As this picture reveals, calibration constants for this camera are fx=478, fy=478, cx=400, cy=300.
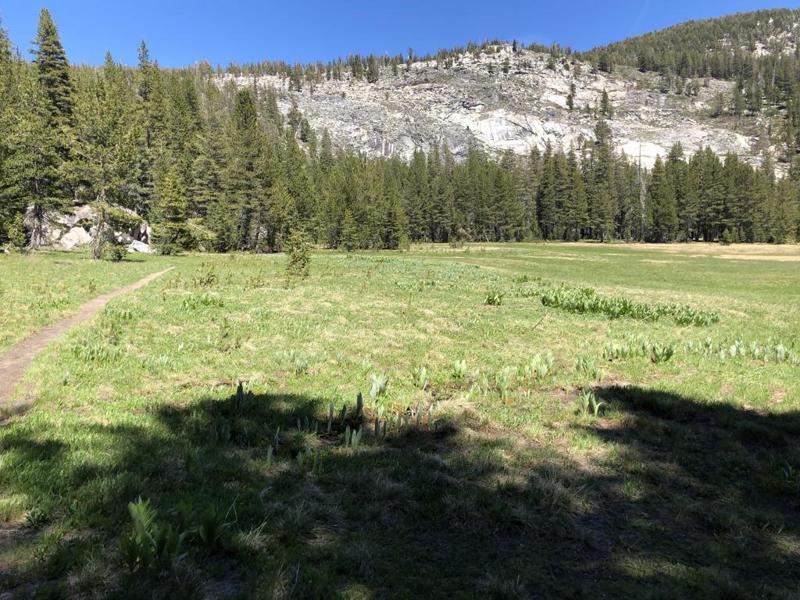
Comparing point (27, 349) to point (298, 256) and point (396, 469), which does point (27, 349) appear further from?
point (298, 256)

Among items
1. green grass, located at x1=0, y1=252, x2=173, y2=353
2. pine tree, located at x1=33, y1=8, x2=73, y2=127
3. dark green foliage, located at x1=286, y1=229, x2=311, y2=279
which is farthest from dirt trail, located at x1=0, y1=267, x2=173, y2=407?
pine tree, located at x1=33, y1=8, x2=73, y2=127

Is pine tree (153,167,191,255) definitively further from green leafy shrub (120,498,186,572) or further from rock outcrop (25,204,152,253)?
green leafy shrub (120,498,186,572)

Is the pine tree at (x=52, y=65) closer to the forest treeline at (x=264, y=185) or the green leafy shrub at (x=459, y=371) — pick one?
the forest treeline at (x=264, y=185)

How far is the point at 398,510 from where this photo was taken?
5.32 m

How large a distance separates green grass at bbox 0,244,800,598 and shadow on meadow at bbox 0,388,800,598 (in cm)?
3

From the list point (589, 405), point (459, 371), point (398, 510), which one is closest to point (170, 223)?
point (459, 371)

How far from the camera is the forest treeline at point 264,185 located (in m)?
44.2

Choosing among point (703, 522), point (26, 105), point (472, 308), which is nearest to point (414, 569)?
point (703, 522)

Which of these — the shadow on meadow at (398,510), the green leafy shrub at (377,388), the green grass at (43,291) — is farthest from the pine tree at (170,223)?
the shadow on meadow at (398,510)

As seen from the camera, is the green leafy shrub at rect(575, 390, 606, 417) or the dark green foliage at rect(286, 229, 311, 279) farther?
the dark green foliage at rect(286, 229, 311, 279)

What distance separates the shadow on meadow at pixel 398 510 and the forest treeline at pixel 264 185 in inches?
1519

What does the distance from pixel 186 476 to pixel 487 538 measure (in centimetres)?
344

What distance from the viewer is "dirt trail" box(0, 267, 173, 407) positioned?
8711mm

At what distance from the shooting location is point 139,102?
289ft
